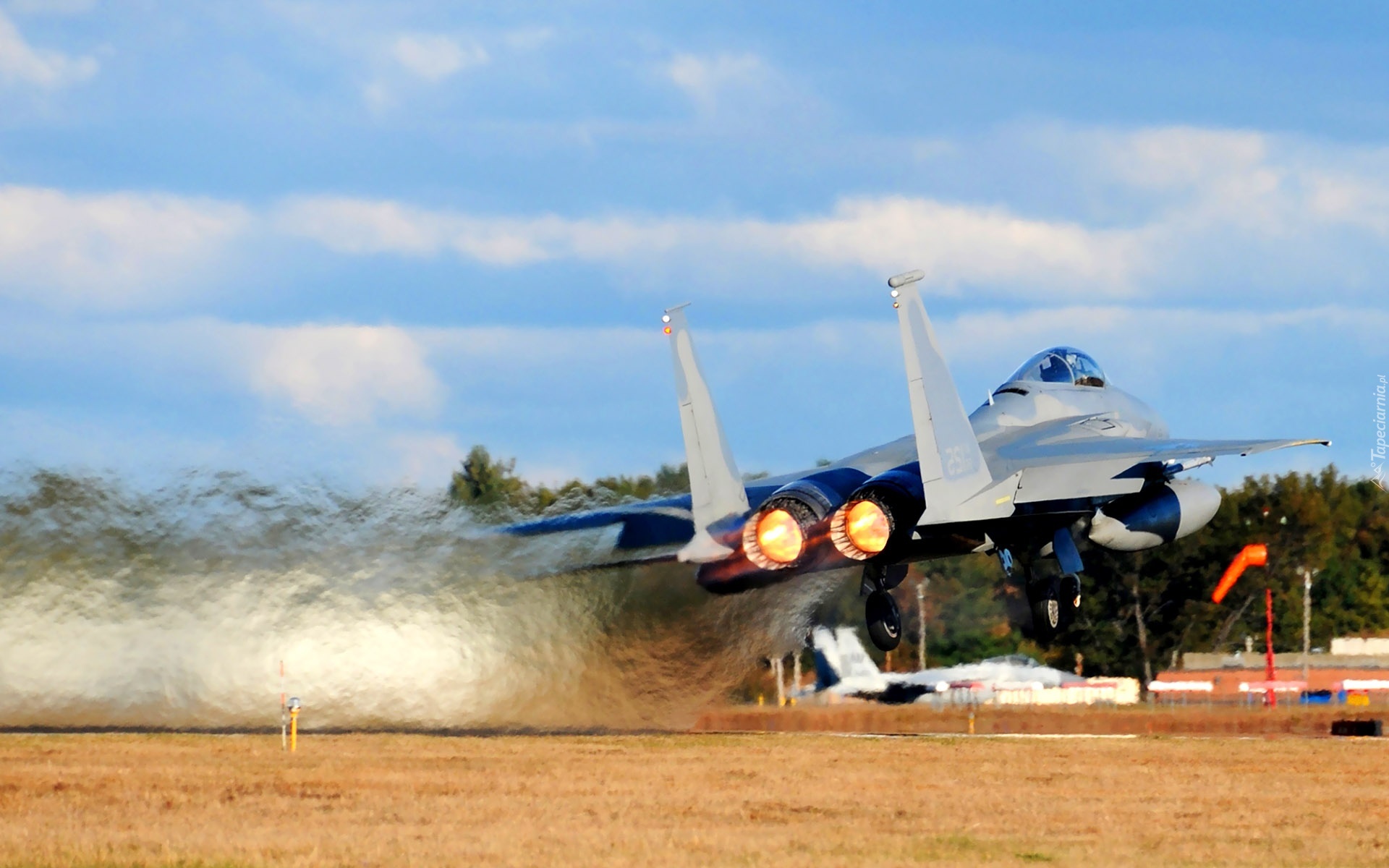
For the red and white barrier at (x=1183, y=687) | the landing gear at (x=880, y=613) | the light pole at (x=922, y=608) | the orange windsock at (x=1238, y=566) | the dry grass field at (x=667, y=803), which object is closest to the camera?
the dry grass field at (x=667, y=803)

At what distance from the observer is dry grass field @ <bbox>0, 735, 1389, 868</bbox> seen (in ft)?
57.9

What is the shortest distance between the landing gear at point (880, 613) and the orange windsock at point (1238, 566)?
101 feet

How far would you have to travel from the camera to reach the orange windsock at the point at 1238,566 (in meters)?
55.6

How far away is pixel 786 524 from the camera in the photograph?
2342 cm

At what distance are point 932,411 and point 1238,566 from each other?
3789cm

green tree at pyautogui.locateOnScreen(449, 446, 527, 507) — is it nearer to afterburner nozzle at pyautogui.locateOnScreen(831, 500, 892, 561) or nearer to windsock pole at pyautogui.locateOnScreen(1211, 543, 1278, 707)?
afterburner nozzle at pyautogui.locateOnScreen(831, 500, 892, 561)

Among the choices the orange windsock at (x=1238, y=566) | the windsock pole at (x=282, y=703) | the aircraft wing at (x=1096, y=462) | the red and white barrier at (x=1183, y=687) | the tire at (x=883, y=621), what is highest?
the aircraft wing at (x=1096, y=462)

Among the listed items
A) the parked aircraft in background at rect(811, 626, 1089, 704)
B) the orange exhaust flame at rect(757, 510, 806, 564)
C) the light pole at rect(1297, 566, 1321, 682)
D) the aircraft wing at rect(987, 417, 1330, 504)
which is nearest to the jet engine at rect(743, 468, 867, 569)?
the orange exhaust flame at rect(757, 510, 806, 564)

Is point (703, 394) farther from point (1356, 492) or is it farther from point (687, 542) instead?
point (1356, 492)

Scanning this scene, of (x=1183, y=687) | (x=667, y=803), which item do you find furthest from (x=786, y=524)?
(x=1183, y=687)

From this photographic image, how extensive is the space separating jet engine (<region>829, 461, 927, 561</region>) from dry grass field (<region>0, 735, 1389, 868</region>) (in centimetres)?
334

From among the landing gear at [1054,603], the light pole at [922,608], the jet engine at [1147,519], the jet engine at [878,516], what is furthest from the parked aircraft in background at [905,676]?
the jet engine at [878,516]

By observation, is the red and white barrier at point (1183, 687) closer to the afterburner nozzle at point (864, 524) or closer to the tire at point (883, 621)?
the tire at point (883, 621)

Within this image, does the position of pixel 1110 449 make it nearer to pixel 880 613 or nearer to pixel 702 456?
pixel 880 613
